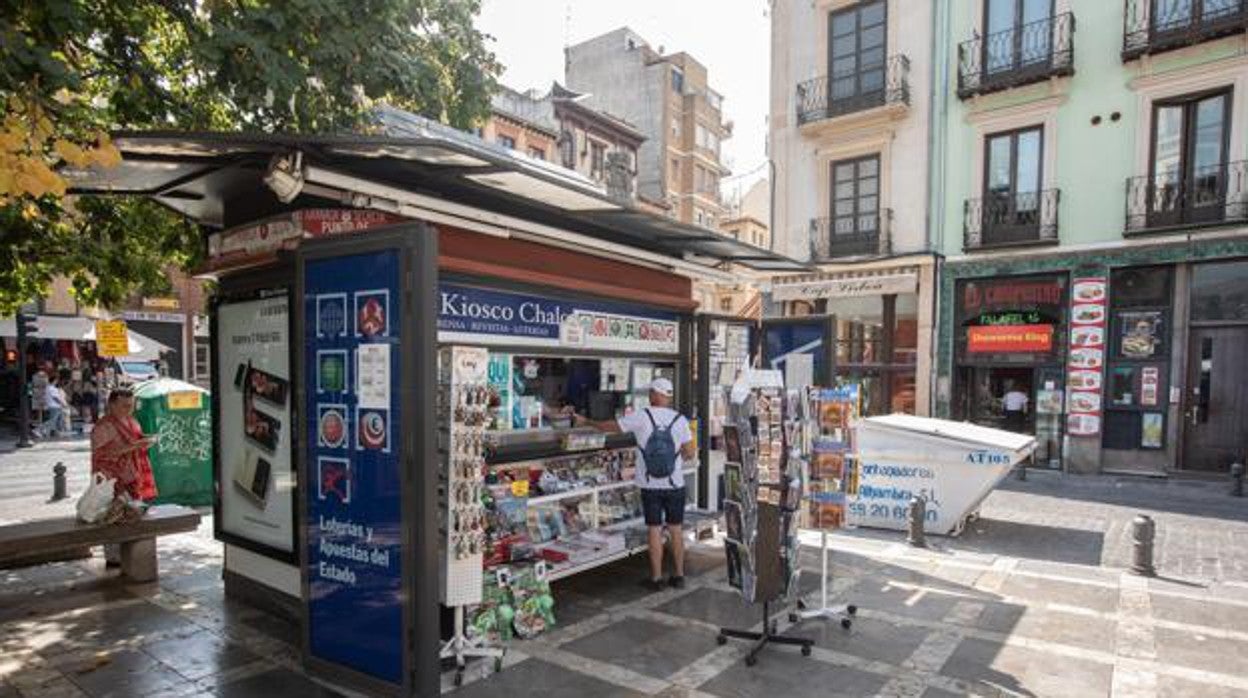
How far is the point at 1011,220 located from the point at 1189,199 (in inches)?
121

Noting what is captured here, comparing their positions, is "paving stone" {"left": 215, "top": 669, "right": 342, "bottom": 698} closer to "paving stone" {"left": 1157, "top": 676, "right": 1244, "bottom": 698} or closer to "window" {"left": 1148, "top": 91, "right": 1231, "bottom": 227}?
"paving stone" {"left": 1157, "top": 676, "right": 1244, "bottom": 698}

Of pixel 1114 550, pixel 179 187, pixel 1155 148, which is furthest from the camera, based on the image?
pixel 1155 148

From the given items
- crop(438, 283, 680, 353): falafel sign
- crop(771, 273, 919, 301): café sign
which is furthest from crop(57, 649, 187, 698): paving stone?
crop(771, 273, 919, 301): café sign

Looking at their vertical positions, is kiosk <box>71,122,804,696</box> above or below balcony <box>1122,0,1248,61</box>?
below

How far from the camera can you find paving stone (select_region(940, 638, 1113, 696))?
4613mm

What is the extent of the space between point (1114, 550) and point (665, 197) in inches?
1332

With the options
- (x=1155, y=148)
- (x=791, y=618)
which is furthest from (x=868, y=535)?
(x=1155, y=148)

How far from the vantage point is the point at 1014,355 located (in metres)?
15.5

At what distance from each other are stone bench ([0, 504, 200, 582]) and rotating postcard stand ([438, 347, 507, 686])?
3435mm

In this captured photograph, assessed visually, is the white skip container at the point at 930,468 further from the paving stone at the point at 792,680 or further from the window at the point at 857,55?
the window at the point at 857,55

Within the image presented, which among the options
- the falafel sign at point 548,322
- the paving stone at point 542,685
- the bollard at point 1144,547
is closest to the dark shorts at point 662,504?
the falafel sign at point 548,322

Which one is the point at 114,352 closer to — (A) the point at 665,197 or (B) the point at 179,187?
(B) the point at 179,187

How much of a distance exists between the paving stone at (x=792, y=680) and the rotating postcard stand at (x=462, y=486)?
1.56 m

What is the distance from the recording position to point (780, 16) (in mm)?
19359
